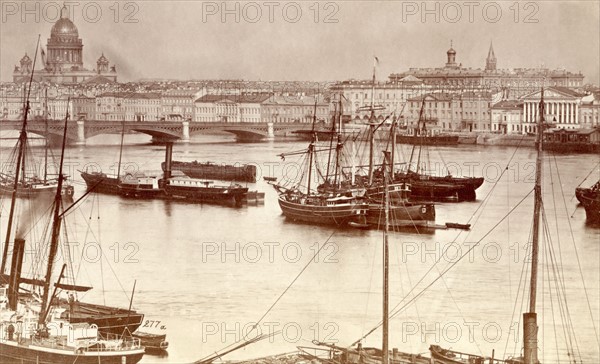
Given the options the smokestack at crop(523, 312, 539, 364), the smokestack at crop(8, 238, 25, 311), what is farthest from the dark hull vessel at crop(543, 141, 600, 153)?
the smokestack at crop(523, 312, 539, 364)

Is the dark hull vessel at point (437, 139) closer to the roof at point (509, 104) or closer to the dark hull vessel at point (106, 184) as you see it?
the roof at point (509, 104)

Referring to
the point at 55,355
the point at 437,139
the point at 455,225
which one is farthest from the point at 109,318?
the point at 437,139

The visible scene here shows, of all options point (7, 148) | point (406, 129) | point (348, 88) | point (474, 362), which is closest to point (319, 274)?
point (474, 362)

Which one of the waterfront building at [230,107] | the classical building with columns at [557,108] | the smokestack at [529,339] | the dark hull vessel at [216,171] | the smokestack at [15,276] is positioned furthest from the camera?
the waterfront building at [230,107]

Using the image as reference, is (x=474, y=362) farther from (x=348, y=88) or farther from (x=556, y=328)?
(x=348, y=88)

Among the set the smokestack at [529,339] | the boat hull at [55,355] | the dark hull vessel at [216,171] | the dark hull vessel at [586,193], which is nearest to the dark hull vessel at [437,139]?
the dark hull vessel at [216,171]

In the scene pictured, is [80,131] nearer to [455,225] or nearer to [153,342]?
[455,225]
